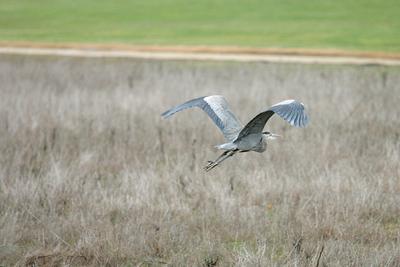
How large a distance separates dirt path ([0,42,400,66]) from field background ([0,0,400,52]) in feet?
5.90

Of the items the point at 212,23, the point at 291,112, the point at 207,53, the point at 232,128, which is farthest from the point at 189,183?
the point at 212,23

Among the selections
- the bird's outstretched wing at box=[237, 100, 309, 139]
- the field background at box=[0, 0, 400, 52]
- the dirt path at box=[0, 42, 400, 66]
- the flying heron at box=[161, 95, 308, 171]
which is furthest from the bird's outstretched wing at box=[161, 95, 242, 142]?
the field background at box=[0, 0, 400, 52]

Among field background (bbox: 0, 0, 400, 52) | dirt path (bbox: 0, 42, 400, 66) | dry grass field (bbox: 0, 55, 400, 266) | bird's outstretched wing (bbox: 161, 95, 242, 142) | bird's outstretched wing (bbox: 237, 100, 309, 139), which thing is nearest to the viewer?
bird's outstretched wing (bbox: 237, 100, 309, 139)

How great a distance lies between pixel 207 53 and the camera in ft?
73.7

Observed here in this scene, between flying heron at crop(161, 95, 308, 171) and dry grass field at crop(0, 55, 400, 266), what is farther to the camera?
dry grass field at crop(0, 55, 400, 266)

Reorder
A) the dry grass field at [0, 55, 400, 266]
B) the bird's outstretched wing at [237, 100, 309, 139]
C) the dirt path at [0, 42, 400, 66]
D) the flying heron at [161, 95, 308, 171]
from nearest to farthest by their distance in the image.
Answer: the bird's outstretched wing at [237, 100, 309, 139] → the flying heron at [161, 95, 308, 171] → the dry grass field at [0, 55, 400, 266] → the dirt path at [0, 42, 400, 66]

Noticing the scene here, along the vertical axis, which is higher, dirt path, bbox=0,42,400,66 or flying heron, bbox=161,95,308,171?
flying heron, bbox=161,95,308,171

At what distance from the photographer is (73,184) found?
300 inches

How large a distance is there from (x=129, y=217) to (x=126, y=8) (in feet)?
103

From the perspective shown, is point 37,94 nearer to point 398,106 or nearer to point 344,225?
point 398,106

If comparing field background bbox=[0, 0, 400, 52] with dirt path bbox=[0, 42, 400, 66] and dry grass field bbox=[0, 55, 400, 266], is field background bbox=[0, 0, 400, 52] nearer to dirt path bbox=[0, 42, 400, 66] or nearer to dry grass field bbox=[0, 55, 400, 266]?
dirt path bbox=[0, 42, 400, 66]

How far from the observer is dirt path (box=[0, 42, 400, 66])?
1983cm

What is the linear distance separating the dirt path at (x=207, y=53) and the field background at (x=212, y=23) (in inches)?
70.8

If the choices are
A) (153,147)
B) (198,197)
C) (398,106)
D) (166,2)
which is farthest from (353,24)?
(198,197)
